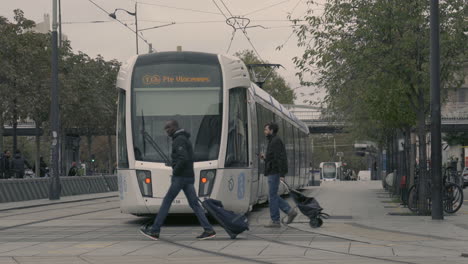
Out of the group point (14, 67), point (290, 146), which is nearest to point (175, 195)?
point (290, 146)

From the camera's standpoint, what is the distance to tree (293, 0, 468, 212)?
1970cm

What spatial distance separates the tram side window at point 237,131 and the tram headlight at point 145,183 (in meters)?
1.37

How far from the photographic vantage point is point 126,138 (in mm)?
16312

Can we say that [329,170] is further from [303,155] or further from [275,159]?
[275,159]

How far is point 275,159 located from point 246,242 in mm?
2749

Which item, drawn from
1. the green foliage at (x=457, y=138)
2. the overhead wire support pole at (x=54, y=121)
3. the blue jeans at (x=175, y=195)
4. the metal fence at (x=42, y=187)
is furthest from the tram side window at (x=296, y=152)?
the green foliage at (x=457, y=138)

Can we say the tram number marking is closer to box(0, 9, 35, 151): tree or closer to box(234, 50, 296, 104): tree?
box(0, 9, 35, 151): tree

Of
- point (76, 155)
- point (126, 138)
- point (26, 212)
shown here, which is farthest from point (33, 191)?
point (76, 155)

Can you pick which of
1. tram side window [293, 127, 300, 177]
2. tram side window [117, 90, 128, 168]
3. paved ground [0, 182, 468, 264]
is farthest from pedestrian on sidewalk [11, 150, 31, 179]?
tram side window [117, 90, 128, 168]

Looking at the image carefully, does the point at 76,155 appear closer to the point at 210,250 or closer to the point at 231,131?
the point at 231,131

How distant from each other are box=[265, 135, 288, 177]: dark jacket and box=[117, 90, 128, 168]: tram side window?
2.58 metres

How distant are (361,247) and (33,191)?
64.8ft

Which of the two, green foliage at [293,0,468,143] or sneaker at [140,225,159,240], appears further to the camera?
green foliage at [293,0,468,143]

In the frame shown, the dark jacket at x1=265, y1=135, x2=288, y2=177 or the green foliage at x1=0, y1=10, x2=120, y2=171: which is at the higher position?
the green foliage at x1=0, y1=10, x2=120, y2=171
